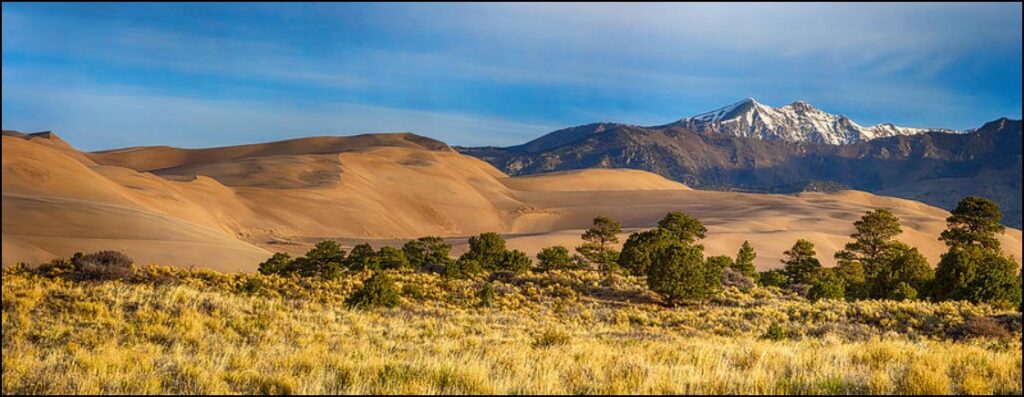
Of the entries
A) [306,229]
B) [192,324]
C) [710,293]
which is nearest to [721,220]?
[306,229]

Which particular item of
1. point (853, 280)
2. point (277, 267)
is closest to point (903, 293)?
point (853, 280)

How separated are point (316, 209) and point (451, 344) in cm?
7993

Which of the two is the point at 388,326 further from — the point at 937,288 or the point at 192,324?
the point at 937,288

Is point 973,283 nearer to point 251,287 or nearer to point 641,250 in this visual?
point 641,250

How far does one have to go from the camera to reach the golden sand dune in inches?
1457

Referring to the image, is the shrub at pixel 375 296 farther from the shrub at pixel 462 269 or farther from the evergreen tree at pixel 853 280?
the evergreen tree at pixel 853 280

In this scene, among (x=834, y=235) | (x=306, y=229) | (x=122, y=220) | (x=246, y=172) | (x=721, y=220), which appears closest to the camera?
(x=122, y=220)

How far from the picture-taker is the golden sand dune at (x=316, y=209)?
37000mm

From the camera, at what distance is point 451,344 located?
13797mm

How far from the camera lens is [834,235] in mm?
92750

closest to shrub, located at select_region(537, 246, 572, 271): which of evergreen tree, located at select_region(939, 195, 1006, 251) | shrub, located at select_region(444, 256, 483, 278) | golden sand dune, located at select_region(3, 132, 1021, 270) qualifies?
shrub, located at select_region(444, 256, 483, 278)

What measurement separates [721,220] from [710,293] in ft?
Answer: 261

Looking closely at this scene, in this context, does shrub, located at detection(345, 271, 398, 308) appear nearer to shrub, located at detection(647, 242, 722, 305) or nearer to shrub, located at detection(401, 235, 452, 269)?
shrub, located at detection(401, 235, 452, 269)

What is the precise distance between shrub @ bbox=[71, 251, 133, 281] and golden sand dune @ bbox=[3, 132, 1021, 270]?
2.72 m
